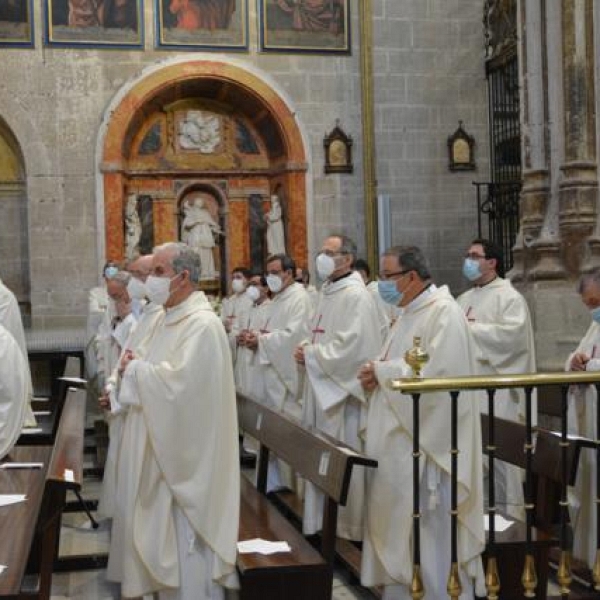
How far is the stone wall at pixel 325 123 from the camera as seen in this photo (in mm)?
14352

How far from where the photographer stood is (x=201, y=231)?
50.5ft

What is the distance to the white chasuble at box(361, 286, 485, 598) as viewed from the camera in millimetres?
4578

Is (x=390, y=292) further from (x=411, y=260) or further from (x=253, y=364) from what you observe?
(x=253, y=364)

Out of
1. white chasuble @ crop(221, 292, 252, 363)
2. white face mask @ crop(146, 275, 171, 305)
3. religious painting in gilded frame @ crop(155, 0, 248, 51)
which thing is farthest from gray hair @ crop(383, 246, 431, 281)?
religious painting in gilded frame @ crop(155, 0, 248, 51)

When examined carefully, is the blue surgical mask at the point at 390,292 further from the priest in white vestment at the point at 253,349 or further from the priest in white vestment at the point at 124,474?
the priest in white vestment at the point at 253,349

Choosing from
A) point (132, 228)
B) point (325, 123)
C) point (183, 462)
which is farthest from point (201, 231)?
point (183, 462)

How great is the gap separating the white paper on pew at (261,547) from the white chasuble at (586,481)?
66.9 inches

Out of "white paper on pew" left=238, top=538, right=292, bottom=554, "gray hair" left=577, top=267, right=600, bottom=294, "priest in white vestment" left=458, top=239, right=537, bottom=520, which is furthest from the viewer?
"priest in white vestment" left=458, top=239, right=537, bottom=520

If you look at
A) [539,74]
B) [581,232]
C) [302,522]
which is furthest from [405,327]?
[539,74]

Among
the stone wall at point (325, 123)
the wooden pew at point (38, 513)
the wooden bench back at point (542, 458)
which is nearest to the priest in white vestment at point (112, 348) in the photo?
the wooden pew at point (38, 513)

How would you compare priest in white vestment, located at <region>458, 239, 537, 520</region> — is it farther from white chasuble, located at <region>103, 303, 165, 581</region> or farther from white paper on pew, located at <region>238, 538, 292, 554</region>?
white chasuble, located at <region>103, 303, 165, 581</region>

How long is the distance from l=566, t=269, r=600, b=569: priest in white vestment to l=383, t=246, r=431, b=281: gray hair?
1216mm

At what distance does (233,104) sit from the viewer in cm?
1575

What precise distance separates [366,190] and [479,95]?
2441 millimetres
